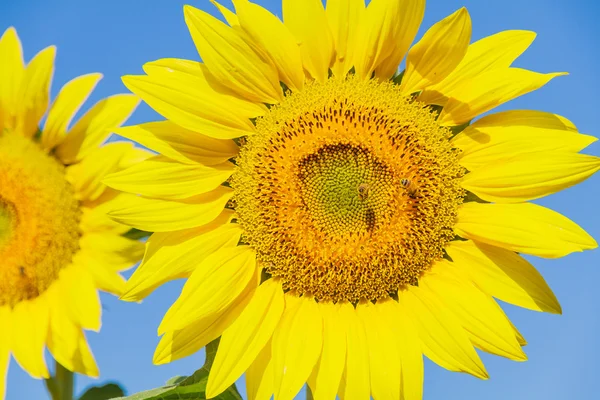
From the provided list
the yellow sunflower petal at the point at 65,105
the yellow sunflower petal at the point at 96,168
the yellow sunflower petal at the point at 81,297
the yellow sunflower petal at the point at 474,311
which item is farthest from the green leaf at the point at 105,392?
the yellow sunflower petal at the point at 474,311

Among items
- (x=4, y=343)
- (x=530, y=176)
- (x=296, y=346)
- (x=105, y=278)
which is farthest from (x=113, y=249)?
(x=530, y=176)

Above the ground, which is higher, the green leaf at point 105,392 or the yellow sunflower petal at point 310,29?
→ the yellow sunflower petal at point 310,29

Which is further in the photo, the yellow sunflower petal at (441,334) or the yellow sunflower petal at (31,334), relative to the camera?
the yellow sunflower petal at (31,334)

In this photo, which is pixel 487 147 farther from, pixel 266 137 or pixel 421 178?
pixel 266 137

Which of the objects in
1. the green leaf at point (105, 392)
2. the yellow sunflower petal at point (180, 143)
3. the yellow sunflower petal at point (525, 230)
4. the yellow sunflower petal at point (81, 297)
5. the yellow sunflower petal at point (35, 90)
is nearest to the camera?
the yellow sunflower petal at point (525, 230)

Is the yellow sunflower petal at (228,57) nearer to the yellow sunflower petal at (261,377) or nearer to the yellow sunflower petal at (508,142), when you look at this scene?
the yellow sunflower petal at (508,142)

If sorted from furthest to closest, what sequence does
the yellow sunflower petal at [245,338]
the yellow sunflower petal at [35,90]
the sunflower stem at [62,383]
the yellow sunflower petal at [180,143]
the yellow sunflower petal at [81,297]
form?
the sunflower stem at [62,383], the yellow sunflower petal at [35,90], the yellow sunflower petal at [81,297], the yellow sunflower petal at [180,143], the yellow sunflower petal at [245,338]

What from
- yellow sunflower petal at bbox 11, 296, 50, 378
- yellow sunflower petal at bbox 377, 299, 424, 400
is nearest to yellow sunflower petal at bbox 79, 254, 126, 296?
yellow sunflower petal at bbox 11, 296, 50, 378

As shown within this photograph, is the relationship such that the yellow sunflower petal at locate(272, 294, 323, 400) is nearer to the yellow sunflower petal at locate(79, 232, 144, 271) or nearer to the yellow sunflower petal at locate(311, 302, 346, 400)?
the yellow sunflower petal at locate(311, 302, 346, 400)

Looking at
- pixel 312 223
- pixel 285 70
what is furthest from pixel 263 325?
pixel 285 70
